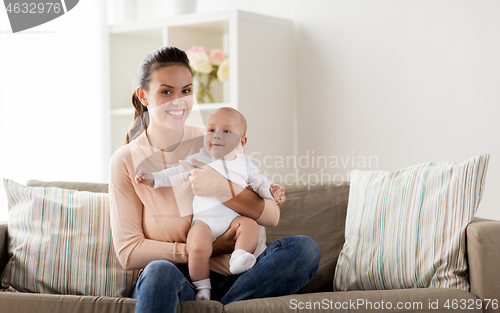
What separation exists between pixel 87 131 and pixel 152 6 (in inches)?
33.6

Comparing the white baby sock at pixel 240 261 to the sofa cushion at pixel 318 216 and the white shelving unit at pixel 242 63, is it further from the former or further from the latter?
the white shelving unit at pixel 242 63

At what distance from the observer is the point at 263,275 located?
1.41 metres

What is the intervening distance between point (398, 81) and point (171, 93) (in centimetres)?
126

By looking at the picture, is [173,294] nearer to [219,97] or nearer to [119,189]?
[119,189]

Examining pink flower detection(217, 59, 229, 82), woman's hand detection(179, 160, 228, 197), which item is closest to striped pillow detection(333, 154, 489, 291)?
woman's hand detection(179, 160, 228, 197)

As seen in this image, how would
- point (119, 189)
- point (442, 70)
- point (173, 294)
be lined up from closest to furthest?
point (173, 294) → point (119, 189) → point (442, 70)

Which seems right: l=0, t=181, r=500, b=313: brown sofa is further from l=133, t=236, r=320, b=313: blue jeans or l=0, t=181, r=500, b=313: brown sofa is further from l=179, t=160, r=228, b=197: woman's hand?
l=179, t=160, r=228, b=197: woman's hand

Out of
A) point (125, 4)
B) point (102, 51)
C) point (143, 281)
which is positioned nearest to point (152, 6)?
point (125, 4)

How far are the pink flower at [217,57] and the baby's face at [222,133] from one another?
1077 millimetres

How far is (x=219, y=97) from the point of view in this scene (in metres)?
2.72

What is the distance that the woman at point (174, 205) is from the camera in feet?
4.59

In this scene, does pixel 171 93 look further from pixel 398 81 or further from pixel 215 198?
pixel 398 81

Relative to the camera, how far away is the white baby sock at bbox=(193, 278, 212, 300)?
4.50 ft

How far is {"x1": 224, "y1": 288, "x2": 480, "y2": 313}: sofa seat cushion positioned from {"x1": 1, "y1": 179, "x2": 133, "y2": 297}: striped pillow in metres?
0.47
